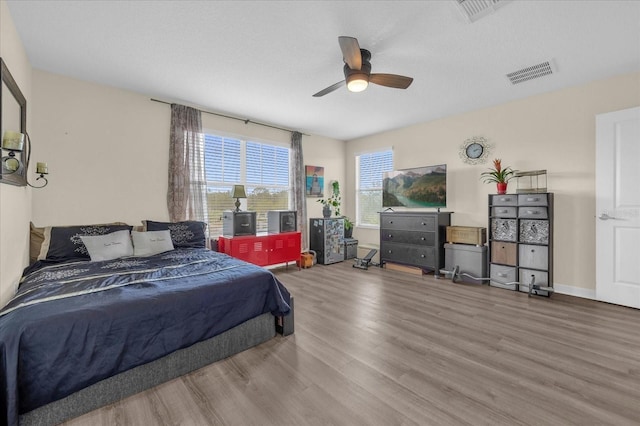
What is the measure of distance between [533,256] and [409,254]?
171 centimetres

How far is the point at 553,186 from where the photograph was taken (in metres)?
3.67

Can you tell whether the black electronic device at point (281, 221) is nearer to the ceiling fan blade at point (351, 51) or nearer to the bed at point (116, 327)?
the bed at point (116, 327)

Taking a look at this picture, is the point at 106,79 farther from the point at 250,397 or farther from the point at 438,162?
the point at 438,162

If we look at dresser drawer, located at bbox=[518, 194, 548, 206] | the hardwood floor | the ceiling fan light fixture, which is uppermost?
the ceiling fan light fixture

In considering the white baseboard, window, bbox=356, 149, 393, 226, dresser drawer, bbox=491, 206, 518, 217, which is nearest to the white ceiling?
dresser drawer, bbox=491, 206, 518, 217

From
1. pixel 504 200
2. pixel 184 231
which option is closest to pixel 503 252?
pixel 504 200

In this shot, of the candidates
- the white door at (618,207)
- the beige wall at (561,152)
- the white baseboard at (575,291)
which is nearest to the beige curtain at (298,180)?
the beige wall at (561,152)

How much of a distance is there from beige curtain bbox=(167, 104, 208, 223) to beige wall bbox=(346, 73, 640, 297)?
4079 millimetres

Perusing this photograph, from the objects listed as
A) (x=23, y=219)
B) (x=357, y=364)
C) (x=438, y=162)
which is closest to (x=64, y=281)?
(x=23, y=219)

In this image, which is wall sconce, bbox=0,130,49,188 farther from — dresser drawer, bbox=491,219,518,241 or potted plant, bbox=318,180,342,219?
dresser drawer, bbox=491,219,518,241

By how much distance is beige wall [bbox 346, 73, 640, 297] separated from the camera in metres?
3.35

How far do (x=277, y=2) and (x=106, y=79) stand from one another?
8.21ft

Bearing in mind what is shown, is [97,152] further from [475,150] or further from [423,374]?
[475,150]

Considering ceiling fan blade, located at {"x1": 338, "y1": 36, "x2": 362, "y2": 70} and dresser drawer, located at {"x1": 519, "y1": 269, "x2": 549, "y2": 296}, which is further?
dresser drawer, located at {"x1": 519, "y1": 269, "x2": 549, "y2": 296}
